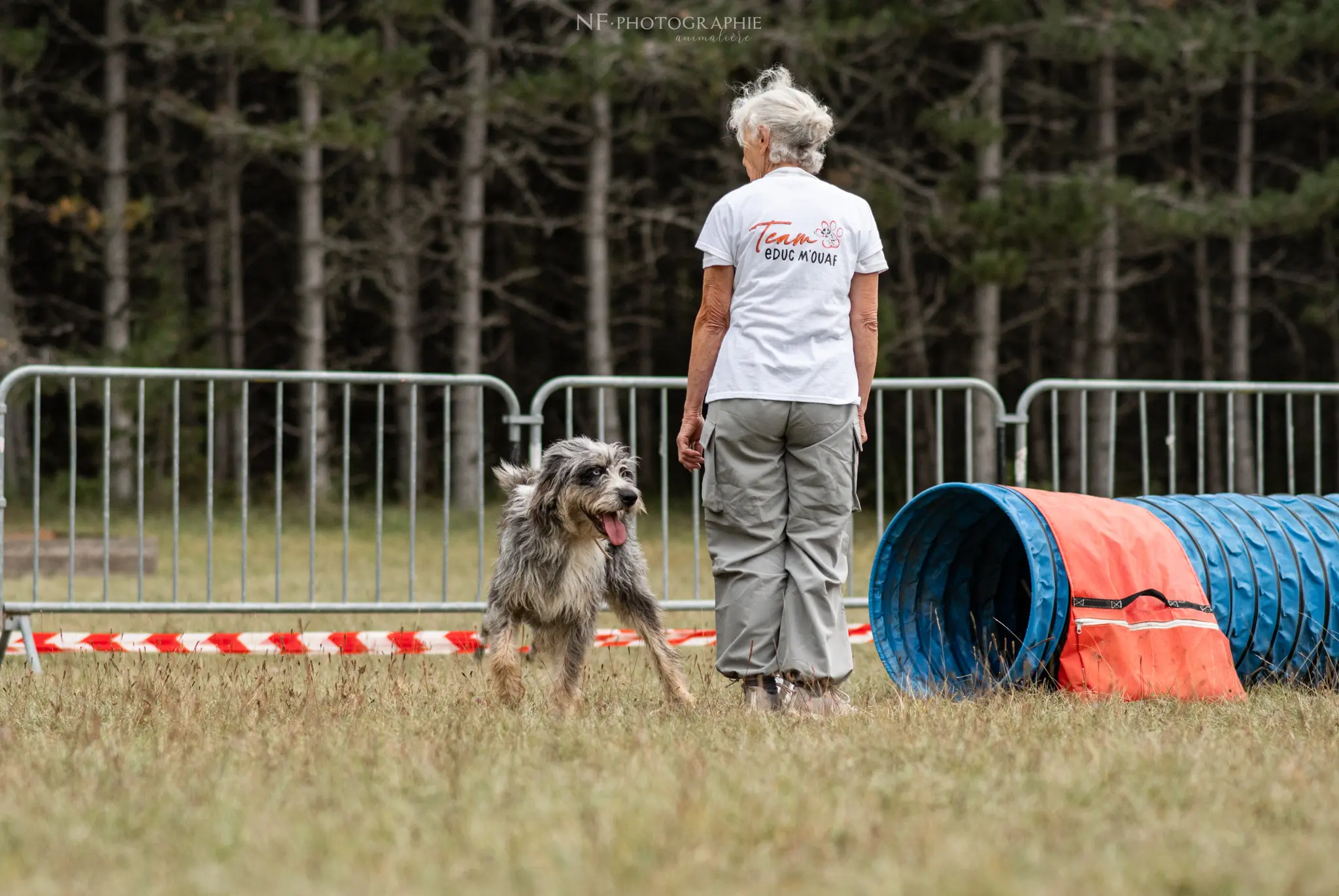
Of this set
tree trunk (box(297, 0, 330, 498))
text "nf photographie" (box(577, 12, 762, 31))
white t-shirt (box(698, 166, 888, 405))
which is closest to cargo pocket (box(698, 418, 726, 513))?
white t-shirt (box(698, 166, 888, 405))

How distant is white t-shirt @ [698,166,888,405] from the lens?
5004 millimetres

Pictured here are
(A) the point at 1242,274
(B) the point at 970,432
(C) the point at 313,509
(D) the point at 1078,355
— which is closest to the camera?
(C) the point at 313,509

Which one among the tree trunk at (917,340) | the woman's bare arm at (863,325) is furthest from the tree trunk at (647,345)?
the woman's bare arm at (863,325)

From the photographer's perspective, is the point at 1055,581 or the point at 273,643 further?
the point at 273,643

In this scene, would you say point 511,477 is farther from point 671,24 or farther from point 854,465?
point 671,24

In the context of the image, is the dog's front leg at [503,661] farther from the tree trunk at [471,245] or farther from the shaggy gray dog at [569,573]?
the tree trunk at [471,245]

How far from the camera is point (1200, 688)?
5.48 m

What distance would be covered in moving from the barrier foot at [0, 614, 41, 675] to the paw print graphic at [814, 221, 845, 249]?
4149 mm

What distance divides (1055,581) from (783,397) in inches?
51.1

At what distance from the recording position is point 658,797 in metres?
3.44

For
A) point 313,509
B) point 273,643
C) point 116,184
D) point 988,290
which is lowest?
point 273,643

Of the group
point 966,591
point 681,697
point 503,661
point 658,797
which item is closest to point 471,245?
point 966,591

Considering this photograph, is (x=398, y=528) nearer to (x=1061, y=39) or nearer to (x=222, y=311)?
(x=222, y=311)

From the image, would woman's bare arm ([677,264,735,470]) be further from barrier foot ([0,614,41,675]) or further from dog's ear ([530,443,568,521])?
barrier foot ([0,614,41,675])
